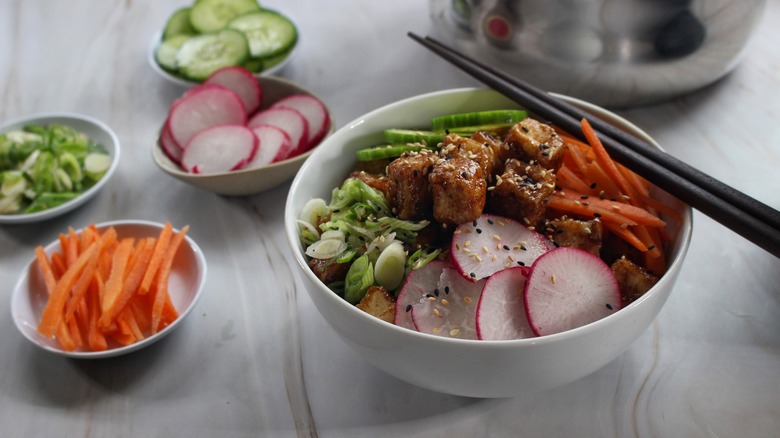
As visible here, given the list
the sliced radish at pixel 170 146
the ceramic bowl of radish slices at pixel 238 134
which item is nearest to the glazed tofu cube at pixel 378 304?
the ceramic bowl of radish slices at pixel 238 134

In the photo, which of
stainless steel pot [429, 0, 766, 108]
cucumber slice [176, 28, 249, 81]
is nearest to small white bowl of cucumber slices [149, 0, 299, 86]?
cucumber slice [176, 28, 249, 81]

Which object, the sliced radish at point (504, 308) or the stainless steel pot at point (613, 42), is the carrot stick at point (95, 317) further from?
the stainless steel pot at point (613, 42)

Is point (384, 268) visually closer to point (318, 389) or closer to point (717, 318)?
point (318, 389)

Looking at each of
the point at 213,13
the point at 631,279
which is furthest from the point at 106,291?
the point at 213,13

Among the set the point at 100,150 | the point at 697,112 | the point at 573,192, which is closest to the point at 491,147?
the point at 573,192

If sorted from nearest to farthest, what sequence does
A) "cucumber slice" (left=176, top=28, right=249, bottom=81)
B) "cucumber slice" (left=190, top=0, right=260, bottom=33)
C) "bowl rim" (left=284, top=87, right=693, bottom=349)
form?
"bowl rim" (left=284, top=87, right=693, bottom=349), "cucumber slice" (left=176, top=28, right=249, bottom=81), "cucumber slice" (left=190, top=0, right=260, bottom=33)

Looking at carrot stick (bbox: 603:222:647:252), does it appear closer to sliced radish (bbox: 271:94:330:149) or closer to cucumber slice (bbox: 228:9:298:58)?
sliced radish (bbox: 271:94:330:149)
